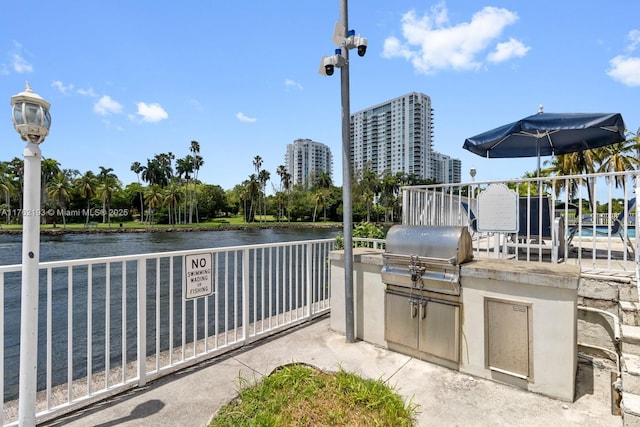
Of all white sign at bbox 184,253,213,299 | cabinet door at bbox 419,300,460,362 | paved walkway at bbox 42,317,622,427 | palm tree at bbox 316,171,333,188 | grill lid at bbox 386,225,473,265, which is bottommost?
A: paved walkway at bbox 42,317,622,427

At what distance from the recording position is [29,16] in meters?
4.94

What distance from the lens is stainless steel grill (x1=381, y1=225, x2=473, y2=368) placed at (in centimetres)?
269

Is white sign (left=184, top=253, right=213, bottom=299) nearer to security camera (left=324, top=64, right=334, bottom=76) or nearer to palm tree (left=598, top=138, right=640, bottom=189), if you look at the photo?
security camera (left=324, top=64, right=334, bottom=76)

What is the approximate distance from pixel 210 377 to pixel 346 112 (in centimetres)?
282

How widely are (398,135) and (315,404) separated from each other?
256ft

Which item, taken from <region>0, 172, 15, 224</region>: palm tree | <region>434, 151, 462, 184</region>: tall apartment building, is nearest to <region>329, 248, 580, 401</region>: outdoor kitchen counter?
<region>0, 172, 15, 224</region>: palm tree

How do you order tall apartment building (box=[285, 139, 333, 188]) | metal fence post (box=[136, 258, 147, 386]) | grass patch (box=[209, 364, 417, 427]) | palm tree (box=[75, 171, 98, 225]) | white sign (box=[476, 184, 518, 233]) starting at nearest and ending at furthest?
grass patch (box=[209, 364, 417, 427]) → metal fence post (box=[136, 258, 147, 386]) → white sign (box=[476, 184, 518, 233]) → palm tree (box=[75, 171, 98, 225]) → tall apartment building (box=[285, 139, 333, 188])

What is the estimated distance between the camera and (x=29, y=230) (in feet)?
5.99

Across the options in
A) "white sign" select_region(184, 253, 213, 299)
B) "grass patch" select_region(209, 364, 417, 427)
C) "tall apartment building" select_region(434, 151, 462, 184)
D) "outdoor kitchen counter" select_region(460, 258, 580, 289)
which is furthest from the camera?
"tall apartment building" select_region(434, 151, 462, 184)

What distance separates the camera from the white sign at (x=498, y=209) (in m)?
3.62

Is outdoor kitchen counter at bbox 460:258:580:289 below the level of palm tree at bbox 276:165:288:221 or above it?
below

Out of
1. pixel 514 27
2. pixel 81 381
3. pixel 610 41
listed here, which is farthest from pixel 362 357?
pixel 610 41

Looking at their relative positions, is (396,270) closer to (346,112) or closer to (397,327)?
(397,327)

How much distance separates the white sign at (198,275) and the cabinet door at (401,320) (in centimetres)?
173
